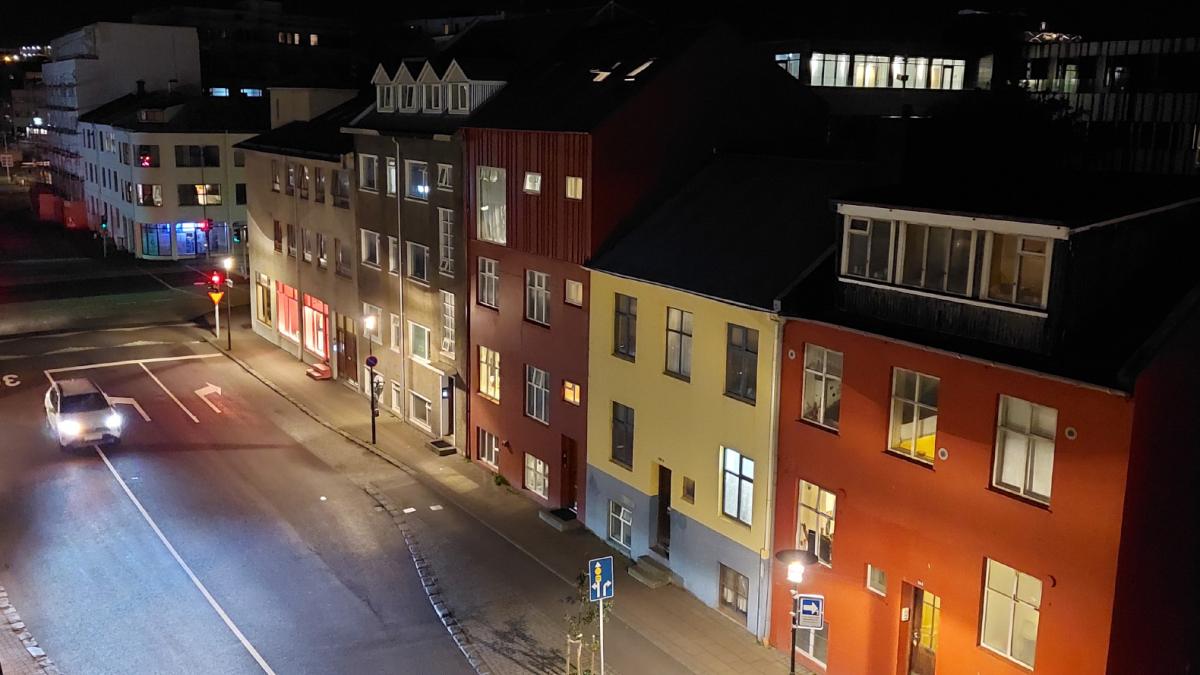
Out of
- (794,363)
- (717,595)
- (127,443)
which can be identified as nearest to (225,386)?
(127,443)

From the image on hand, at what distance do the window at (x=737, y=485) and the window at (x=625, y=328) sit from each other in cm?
420

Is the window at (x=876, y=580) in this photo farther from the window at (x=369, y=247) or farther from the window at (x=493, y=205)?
the window at (x=369, y=247)

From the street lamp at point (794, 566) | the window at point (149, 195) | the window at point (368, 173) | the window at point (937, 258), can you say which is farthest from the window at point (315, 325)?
the window at point (149, 195)

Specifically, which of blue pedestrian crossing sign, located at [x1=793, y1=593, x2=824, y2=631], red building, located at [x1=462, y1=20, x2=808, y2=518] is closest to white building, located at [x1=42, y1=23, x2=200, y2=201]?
red building, located at [x1=462, y1=20, x2=808, y2=518]

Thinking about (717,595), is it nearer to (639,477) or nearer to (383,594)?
(639,477)

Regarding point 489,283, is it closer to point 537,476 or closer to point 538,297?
point 538,297

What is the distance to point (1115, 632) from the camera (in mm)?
15391

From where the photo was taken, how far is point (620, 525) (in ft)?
88.4

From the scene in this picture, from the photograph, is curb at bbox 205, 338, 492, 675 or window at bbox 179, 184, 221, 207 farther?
window at bbox 179, 184, 221, 207

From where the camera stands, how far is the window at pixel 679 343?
23938mm

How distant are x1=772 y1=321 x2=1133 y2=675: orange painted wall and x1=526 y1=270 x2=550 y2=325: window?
32.3ft

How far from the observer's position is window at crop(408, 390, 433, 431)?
36062 millimetres

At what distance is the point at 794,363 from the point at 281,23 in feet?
355

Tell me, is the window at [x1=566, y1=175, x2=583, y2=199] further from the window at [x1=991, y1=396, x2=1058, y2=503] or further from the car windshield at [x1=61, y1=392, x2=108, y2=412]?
the car windshield at [x1=61, y1=392, x2=108, y2=412]
